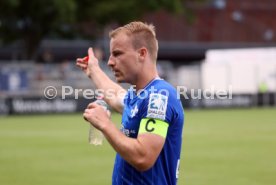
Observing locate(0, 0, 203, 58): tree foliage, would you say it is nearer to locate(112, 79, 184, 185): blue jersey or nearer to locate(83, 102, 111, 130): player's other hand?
locate(112, 79, 184, 185): blue jersey

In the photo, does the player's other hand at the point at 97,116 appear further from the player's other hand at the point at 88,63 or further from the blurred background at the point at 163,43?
the blurred background at the point at 163,43

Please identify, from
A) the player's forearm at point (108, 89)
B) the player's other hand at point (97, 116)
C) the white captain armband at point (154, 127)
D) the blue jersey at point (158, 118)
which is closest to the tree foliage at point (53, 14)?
Result: the player's forearm at point (108, 89)

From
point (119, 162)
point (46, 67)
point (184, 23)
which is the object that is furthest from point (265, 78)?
point (119, 162)

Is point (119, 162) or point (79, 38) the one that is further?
point (79, 38)

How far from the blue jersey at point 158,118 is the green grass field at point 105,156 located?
649 cm

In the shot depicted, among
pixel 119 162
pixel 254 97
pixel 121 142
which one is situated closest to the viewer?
pixel 121 142

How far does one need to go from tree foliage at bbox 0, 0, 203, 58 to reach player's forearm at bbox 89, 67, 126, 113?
3917 cm

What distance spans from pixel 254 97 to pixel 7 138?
2224 centimetres

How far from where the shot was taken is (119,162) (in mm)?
5461

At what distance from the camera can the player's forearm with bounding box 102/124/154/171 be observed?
192 inches

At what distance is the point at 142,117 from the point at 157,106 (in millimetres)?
163

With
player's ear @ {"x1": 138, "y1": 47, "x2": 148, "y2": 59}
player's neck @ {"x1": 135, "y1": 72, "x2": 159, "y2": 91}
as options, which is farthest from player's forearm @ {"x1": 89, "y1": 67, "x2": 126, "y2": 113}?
player's ear @ {"x1": 138, "y1": 47, "x2": 148, "y2": 59}

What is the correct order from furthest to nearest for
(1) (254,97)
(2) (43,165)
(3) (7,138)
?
(1) (254,97)
(3) (7,138)
(2) (43,165)

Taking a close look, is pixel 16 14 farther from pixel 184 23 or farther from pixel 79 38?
pixel 184 23
